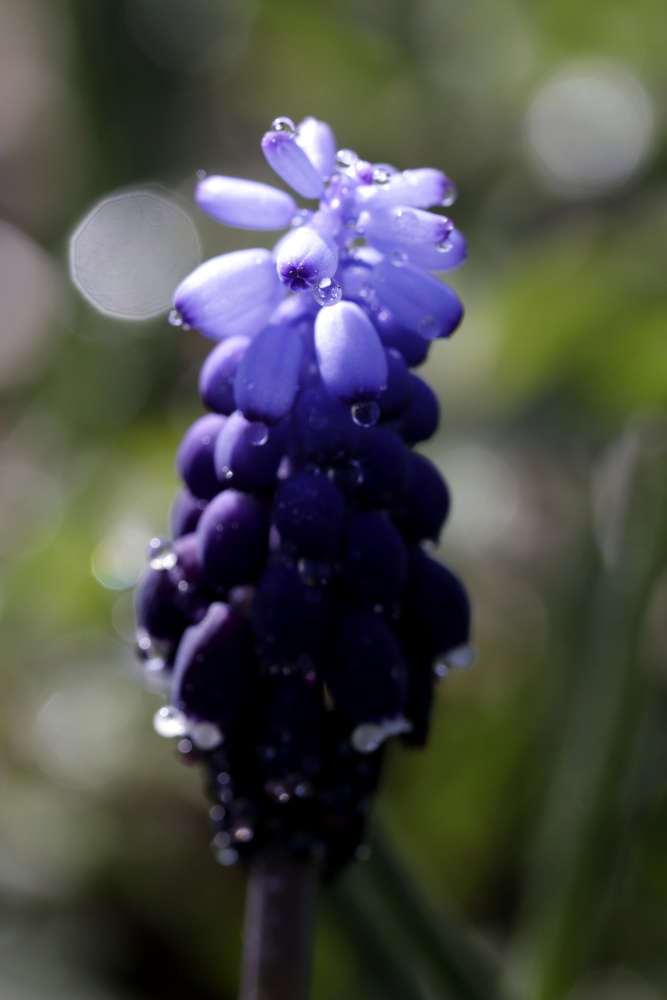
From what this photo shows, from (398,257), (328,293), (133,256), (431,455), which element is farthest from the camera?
(133,256)

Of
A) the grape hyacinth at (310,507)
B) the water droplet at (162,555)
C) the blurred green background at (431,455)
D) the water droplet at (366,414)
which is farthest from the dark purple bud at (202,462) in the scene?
the blurred green background at (431,455)

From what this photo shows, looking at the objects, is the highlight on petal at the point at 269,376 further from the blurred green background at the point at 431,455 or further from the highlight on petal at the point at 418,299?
the blurred green background at the point at 431,455

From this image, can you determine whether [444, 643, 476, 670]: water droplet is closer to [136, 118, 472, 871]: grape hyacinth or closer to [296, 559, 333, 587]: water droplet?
[136, 118, 472, 871]: grape hyacinth

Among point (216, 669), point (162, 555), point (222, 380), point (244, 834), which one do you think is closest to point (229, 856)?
point (244, 834)

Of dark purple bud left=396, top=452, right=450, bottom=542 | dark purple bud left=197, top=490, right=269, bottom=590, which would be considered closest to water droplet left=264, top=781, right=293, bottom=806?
dark purple bud left=197, top=490, right=269, bottom=590

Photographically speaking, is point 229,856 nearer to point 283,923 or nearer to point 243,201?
point 283,923

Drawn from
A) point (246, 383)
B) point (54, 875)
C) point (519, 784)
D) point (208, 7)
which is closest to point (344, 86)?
point (208, 7)
